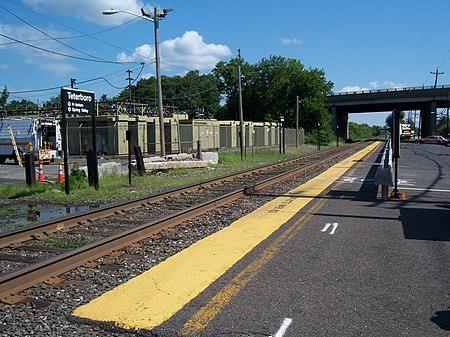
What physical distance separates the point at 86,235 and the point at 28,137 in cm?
2433

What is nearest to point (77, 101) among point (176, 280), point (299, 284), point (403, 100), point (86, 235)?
point (86, 235)

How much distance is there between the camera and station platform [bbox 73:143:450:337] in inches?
165

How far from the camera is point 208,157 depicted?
2586 centimetres

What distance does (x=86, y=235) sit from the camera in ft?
26.2

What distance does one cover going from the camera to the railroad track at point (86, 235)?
5.39 m

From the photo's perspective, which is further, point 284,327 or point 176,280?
point 176,280

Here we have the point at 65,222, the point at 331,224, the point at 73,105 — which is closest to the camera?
the point at 65,222

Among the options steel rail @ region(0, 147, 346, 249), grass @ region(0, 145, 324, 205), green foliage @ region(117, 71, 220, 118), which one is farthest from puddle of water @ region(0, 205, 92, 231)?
green foliage @ region(117, 71, 220, 118)

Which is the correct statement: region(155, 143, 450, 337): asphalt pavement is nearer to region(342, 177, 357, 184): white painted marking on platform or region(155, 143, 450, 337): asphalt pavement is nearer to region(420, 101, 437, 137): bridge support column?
region(342, 177, 357, 184): white painted marking on platform

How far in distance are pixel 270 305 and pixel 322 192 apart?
369 inches

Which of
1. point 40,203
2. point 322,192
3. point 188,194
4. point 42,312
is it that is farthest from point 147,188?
point 42,312

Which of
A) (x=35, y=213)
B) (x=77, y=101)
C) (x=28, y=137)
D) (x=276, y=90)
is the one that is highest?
(x=276, y=90)

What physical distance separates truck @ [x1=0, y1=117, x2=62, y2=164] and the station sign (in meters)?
15.8

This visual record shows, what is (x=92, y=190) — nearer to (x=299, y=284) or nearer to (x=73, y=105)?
(x=73, y=105)
